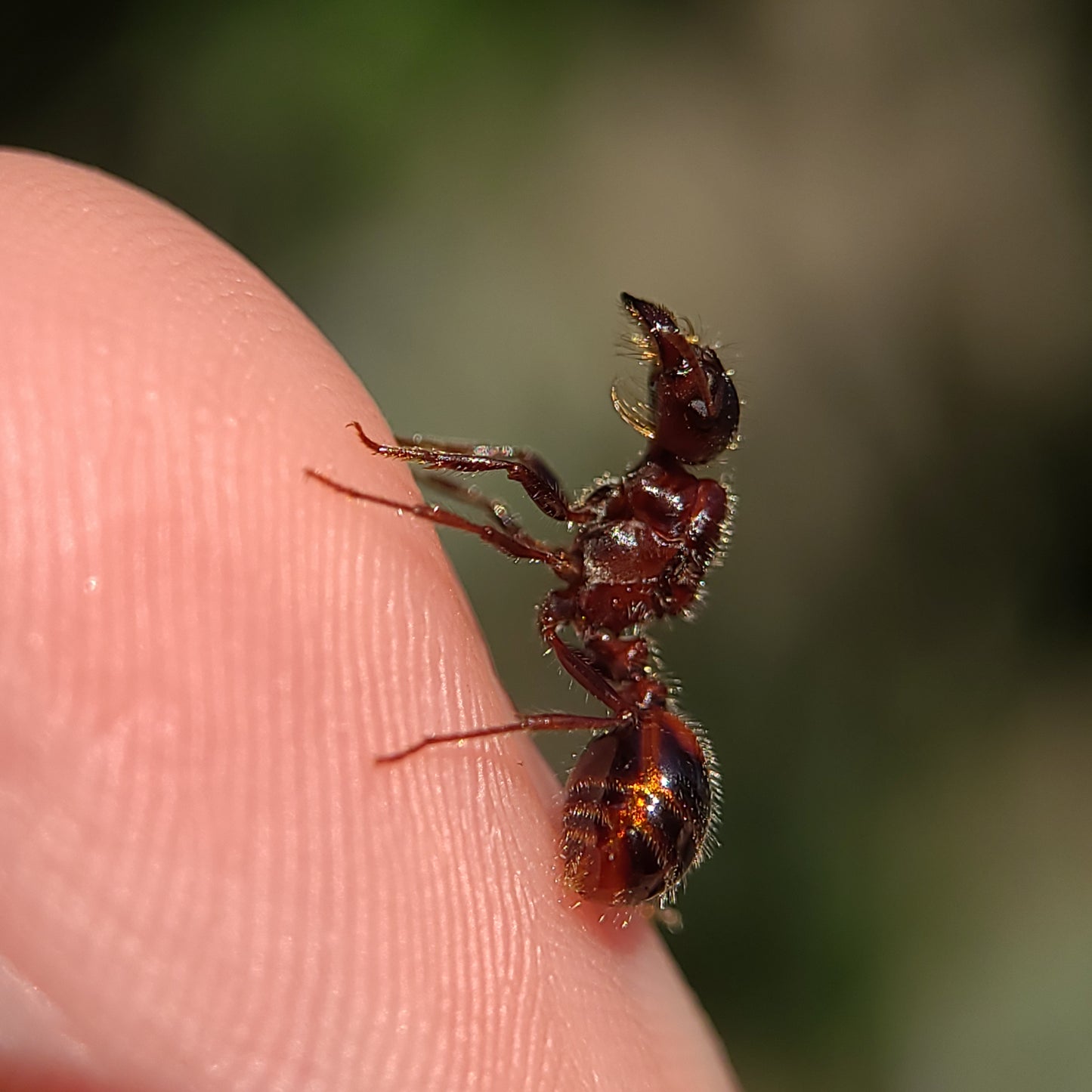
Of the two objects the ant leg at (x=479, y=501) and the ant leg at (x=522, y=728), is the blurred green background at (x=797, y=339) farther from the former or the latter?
the ant leg at (x=522, y=728)

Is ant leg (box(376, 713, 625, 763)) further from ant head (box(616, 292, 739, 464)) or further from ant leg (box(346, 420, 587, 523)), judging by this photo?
ant head (box(616, 292, 739, 464))

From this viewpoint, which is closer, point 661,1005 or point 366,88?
point 661,1005

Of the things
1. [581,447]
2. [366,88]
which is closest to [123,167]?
[366,88]

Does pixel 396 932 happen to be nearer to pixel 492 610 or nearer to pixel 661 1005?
pixel 661 1005

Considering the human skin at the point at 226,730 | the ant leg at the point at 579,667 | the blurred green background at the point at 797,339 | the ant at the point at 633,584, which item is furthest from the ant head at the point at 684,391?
the blurred green background at the point at 797,339

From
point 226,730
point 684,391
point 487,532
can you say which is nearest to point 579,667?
point 487,532

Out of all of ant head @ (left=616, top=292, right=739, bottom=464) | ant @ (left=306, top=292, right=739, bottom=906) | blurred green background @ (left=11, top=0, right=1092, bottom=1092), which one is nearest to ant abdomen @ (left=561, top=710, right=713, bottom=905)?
ant @ (left=306, top=292, right=739, bottom=906)
